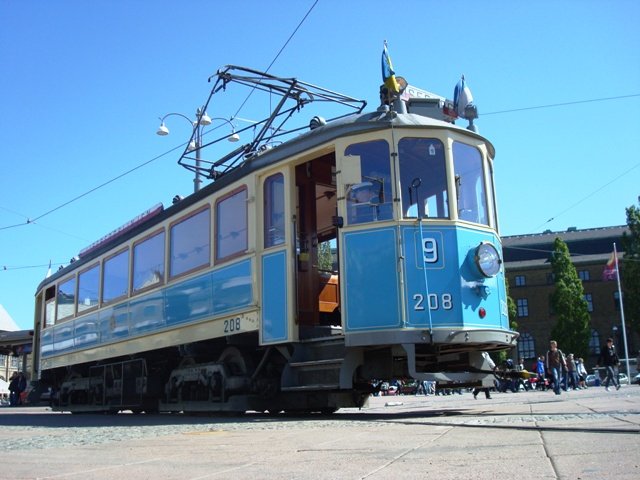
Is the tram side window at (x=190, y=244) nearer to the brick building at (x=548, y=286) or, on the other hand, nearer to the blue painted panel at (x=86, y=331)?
the blue painted panel at (x=86, y=331)

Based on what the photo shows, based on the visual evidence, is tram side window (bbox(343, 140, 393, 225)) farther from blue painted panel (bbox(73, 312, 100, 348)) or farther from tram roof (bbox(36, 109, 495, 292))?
blue painted panel (bbox(73, 312, 100, 348))

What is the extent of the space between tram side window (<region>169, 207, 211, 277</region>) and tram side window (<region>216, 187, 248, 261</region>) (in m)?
0.28

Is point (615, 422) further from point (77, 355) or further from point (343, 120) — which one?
point (77, 355)

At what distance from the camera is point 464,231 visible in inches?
320

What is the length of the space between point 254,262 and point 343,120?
217cm

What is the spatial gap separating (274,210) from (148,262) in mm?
3746

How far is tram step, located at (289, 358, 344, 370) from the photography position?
792 cm

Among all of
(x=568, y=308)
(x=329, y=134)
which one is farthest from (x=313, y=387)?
(x=568, y=308)

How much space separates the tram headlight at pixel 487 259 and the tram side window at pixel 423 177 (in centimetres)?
58

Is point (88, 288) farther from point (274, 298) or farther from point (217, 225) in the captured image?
point (274, 298)

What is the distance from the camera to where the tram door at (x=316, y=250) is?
9031 millimetres

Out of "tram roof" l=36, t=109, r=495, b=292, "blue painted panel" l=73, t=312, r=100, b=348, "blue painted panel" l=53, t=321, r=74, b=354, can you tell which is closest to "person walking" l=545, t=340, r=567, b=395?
"tram roof" l=36, t=109, r=495, b=292

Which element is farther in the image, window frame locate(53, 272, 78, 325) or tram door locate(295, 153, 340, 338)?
window frame locate(53, 272, 78, 325)

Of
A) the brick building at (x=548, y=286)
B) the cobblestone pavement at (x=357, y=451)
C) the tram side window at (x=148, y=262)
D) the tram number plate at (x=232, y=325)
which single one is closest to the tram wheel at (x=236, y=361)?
the tram number plate at (x=232, y=325)
